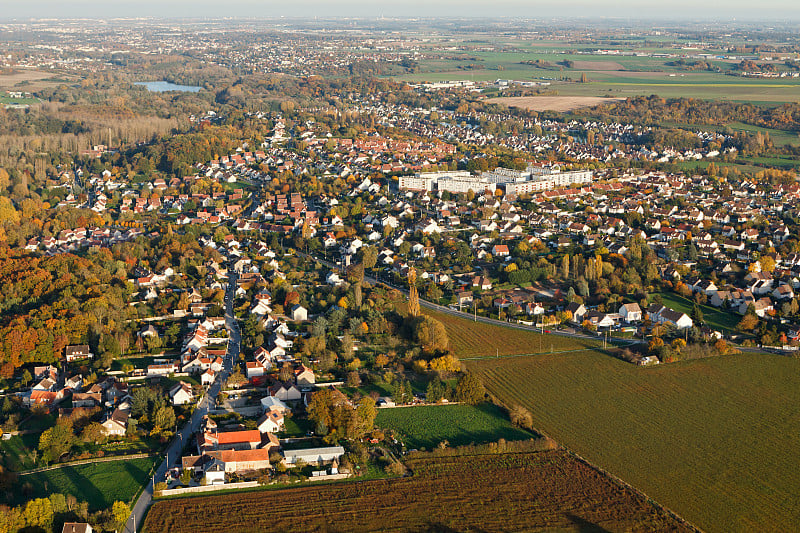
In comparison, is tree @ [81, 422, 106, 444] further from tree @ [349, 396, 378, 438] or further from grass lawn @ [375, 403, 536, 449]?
grass lawn @ [375, 403, 536, 449]

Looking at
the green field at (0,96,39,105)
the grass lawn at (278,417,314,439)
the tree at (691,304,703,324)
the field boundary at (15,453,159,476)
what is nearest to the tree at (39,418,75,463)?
the field boundary at (15,453,159,476)

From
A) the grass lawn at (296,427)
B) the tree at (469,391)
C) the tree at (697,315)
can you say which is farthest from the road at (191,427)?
the tree at (697,315)

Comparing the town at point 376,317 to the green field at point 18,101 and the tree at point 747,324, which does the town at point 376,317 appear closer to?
the tree at point 747,324

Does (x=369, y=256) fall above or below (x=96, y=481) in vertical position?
above

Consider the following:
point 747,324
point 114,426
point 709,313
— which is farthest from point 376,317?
point 747,324

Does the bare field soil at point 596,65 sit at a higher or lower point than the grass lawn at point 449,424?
higher

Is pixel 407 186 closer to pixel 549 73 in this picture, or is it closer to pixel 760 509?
pixel 760 509

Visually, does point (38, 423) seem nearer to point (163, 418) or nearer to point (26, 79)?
point (163, 418)
